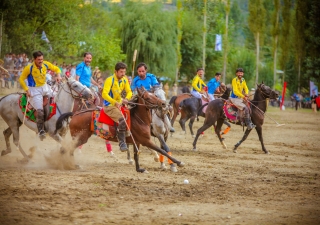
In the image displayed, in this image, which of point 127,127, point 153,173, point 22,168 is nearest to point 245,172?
point 153,173

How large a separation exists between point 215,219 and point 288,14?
60907mm

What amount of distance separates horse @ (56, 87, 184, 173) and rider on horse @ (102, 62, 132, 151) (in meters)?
0.22

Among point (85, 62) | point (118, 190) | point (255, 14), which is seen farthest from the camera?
point (255, 14)

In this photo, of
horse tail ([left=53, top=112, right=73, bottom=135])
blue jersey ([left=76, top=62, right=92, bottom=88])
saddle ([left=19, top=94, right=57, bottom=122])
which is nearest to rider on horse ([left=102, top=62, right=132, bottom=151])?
horse tail ([left=53, top=112, right=73, bottom=135])

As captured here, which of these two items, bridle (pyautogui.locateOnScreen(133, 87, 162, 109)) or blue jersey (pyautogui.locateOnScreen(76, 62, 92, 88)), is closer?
bridle (pyautogui.locateOnScreen(133, 87, 162, 109))

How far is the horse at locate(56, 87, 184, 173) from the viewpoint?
13109mm

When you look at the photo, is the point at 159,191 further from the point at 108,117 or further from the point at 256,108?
the point at 256,108

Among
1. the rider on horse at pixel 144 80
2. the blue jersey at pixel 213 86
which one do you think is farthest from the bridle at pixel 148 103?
the blue jersey at pixel 213 86

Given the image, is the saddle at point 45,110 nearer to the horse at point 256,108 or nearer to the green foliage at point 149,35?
the horse at point 256,108

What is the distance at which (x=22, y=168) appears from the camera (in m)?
13.8

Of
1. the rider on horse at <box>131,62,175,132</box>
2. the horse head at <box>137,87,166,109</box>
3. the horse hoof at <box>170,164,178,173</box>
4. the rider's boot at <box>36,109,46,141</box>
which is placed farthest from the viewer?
the rider on horse at <box>131,62,175,132</box>

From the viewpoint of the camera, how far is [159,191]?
1130 cm

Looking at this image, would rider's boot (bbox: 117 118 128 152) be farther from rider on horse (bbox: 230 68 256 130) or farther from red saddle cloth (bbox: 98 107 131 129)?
rider on horse (bbox: 230 68 256 130)

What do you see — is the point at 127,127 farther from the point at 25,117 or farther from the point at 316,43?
the point at 316,43
